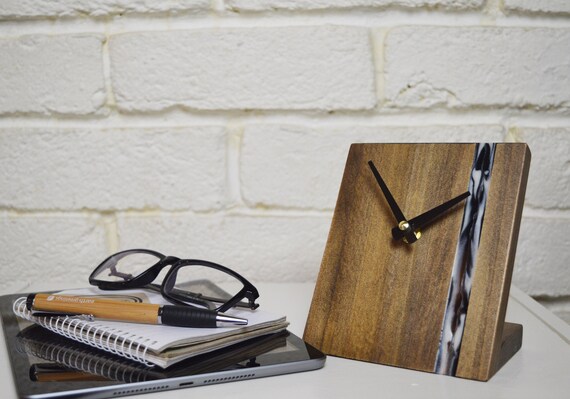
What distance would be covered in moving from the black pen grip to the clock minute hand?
0.20m

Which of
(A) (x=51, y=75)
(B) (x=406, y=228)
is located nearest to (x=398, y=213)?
(B) (x=406, y=228)

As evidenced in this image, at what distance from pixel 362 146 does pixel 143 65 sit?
457 mm

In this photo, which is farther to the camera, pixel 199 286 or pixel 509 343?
pixel 199 286

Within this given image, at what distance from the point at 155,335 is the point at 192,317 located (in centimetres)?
4

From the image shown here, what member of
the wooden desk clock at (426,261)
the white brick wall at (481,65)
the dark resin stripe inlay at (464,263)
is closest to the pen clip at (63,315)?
the wooden desk clock at (426,261)

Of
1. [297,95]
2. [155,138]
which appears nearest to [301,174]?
[297,95]

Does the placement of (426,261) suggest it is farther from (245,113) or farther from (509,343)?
(245,113)

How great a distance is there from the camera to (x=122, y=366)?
513mm

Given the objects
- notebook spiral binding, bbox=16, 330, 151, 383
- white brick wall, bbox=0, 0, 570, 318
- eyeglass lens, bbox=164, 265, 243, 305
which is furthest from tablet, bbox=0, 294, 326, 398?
white brick wall, bbox=0, 0, 570, 318

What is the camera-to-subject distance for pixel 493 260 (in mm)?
538

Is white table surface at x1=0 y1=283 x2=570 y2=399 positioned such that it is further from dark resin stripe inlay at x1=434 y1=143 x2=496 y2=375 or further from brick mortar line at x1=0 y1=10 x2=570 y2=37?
brick mortar line at x1=0 y1=10 x2=570 y2=37

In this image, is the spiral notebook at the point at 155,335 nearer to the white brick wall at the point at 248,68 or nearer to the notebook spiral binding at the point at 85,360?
the notebook spiral binding at the point at 85,360

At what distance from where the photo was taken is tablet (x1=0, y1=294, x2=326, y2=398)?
0.47 metres

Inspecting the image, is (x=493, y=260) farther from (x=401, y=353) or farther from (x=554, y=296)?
(x=554, y=296)
